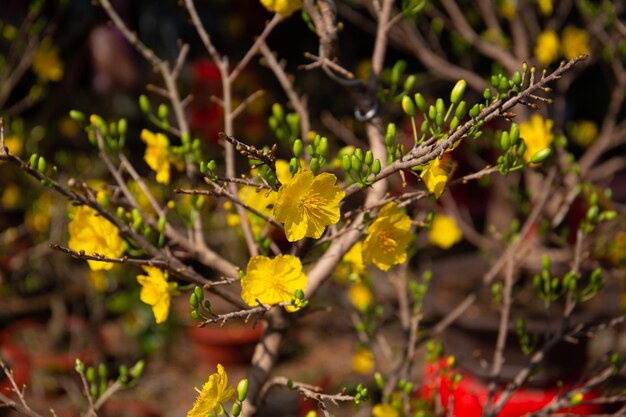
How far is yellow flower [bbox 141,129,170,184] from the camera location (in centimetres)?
136

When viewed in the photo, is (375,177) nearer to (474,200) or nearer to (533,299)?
(533,299)

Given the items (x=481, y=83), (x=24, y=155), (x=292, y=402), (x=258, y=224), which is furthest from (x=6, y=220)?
(x=258, y=224)

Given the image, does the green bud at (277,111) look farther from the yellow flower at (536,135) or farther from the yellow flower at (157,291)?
the yellow flower at (536,135)

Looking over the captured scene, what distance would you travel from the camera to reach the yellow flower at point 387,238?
3.60 ft

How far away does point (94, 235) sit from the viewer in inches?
48.2

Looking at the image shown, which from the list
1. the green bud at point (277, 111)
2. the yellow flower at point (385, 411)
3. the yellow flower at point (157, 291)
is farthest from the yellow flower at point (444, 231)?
the yellow flower at point (157, 291)

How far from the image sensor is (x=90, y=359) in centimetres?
336

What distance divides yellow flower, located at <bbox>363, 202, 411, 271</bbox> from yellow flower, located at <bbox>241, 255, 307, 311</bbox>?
0.44ft

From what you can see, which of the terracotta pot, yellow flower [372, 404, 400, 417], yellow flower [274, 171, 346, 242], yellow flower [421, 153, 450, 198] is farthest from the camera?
the terracotta pot

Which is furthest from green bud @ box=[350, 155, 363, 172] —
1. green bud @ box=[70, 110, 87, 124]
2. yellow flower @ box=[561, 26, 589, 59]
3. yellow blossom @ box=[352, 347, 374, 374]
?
yellow flower @ box=[561, 26, 589, 59]

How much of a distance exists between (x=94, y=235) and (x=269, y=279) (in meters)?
0.38

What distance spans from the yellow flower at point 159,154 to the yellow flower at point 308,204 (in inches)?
19.9

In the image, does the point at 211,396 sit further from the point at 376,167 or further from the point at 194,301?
the point at 376,167

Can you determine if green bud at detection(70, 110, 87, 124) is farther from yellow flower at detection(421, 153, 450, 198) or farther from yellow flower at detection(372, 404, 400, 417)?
yellow flower at detection(372, 404, 400, 417)
